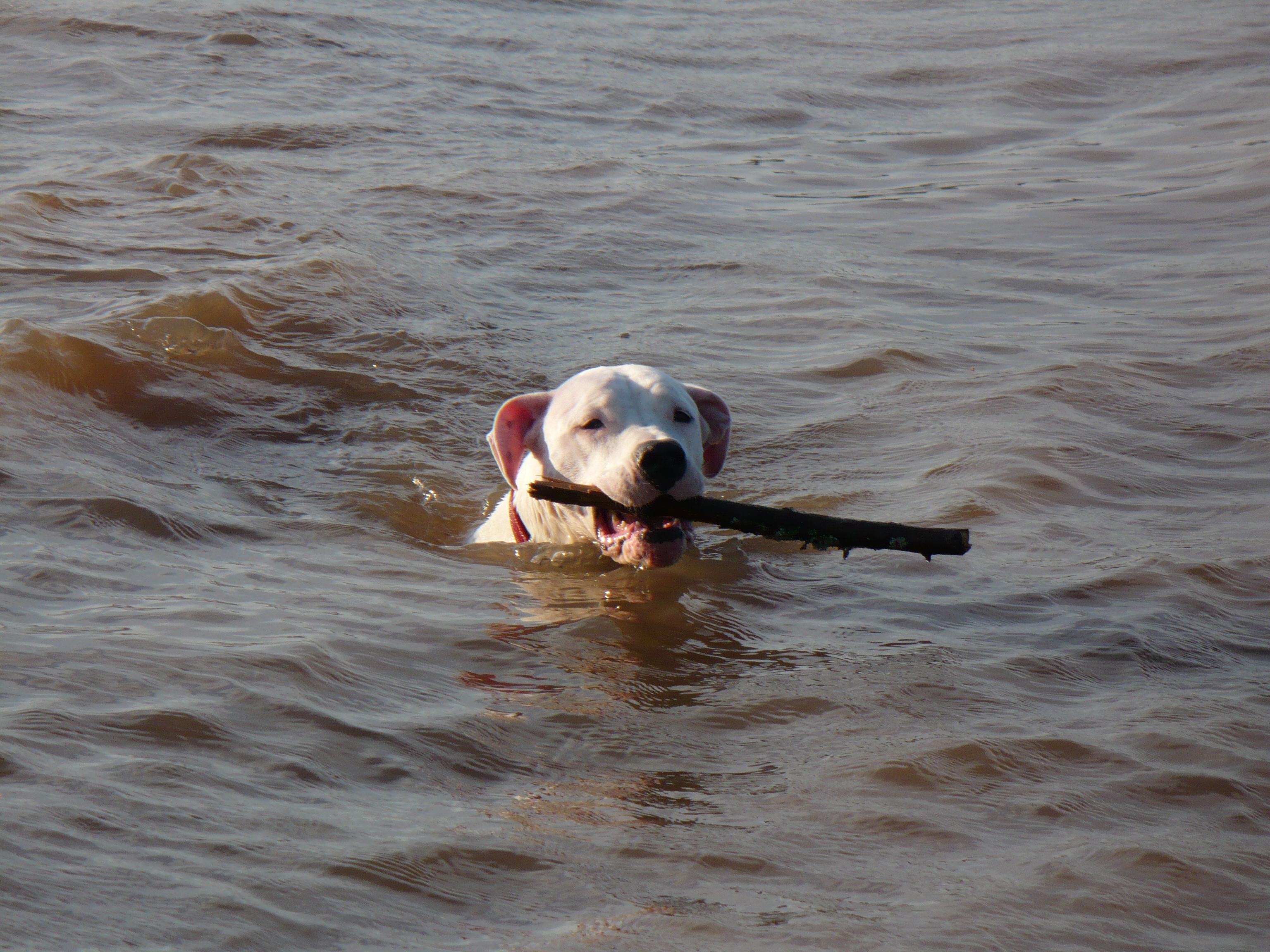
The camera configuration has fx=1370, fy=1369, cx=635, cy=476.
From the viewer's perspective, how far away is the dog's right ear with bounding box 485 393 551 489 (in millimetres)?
5156

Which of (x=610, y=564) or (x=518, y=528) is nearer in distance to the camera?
(x=610, y=564)

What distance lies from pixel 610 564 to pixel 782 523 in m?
1.09

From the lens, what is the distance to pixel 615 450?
470cm

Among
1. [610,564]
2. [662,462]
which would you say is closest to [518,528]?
[610,564]

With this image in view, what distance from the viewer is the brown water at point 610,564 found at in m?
2.89

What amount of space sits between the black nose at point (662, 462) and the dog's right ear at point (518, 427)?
739mm

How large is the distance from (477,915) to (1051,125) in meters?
13.0

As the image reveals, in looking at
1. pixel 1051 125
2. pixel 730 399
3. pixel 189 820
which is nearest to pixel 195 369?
pixel 730 399

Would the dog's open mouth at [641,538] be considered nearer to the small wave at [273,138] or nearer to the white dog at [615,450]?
the white dog at [615,450]

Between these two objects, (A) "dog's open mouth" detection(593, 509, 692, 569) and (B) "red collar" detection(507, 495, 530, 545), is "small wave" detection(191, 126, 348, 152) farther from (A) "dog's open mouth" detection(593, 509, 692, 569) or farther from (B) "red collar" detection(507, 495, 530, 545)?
(A) "dog's open mouth" detection(593, 509, 692, 569)

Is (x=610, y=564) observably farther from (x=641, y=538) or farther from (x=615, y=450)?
(x=615, y=450)

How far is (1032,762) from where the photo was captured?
3.53 m

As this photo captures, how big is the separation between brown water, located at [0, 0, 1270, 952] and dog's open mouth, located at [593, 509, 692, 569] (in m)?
0.16

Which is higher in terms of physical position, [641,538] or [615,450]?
[615,450]
